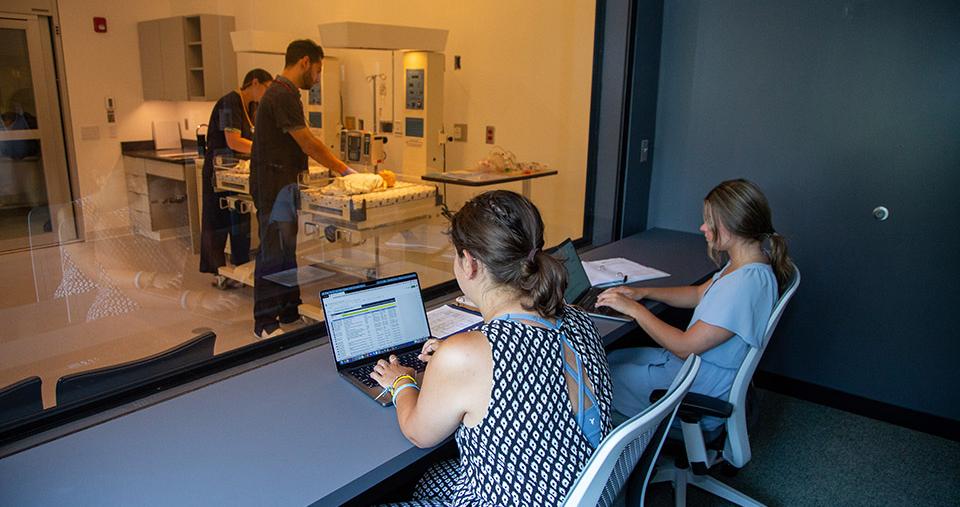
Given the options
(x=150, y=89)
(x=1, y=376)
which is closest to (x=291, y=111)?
(x=150, y=89)

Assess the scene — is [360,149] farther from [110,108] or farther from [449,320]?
[449,320]

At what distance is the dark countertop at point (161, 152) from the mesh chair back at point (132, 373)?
1268 mm

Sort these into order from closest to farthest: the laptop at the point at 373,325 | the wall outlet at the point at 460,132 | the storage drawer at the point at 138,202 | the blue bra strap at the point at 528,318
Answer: the blue bra strap at the point at 528,318, the laptop at the point at 373,325, the storage drawer at the point at 138,202, the wall outlet at the point at 460,132

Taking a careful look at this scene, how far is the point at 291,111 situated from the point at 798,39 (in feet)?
7.75

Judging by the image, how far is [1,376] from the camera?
6.27 ft

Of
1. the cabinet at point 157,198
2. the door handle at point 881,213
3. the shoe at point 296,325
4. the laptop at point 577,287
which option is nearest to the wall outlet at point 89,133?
the cabinet at point 157,198

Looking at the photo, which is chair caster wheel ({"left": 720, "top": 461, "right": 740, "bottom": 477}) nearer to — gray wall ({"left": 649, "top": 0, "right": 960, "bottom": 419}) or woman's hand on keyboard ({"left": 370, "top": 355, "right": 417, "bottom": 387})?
gray wall ({"left": 649, "top": 0, "right": 960, "bottom": 419})

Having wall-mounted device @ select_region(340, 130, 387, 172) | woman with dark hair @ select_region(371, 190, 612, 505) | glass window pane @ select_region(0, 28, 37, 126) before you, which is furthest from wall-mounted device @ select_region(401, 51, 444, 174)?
woman with dark hair @ select_region(371, 190, 612, 505)

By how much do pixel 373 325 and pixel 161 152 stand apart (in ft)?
5.47

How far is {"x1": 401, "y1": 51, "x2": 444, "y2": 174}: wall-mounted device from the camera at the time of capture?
488 centimetres

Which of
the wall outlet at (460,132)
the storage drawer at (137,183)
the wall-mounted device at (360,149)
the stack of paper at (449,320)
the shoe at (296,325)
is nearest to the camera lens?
the stack of paper at (449,320)

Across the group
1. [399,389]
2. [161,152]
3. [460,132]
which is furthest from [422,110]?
[399,389]

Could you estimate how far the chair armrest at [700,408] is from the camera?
5.55 feet

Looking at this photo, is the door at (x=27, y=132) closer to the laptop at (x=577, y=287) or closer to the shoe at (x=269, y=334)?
the shoe at (x=269, y=334)
